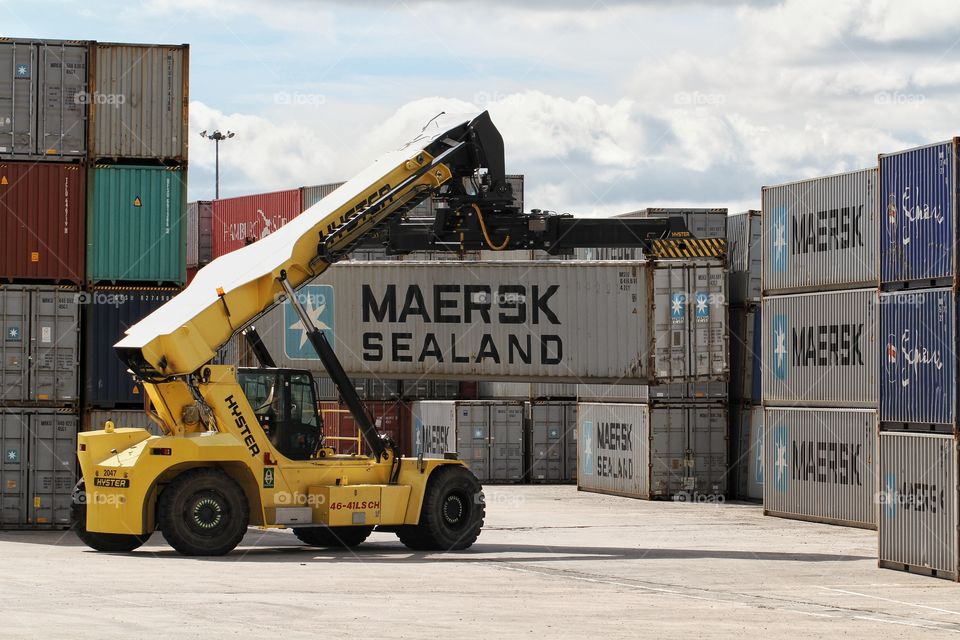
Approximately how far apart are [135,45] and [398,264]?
9.11 meters

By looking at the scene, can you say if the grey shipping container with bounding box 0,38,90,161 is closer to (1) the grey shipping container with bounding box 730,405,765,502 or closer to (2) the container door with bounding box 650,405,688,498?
(2) the container door with bounding box 650,405,688,498

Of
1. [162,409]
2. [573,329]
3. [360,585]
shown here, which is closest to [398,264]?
[573,329]

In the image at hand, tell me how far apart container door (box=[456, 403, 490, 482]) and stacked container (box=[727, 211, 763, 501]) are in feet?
29.6

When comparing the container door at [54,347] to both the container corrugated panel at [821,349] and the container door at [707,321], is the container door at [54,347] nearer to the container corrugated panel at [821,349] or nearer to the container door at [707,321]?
the container corrugated panel at [821,349]

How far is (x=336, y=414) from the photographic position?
44938 millimetres

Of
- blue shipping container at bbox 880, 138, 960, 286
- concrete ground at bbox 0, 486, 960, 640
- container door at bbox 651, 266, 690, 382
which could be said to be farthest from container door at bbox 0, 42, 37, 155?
blue shipping container at bbox 880, 138, 960, 286

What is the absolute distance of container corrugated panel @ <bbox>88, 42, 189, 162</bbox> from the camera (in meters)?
28.3

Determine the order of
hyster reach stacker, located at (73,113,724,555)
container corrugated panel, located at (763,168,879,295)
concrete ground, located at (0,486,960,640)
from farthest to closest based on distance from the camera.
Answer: container corrugated panel, located at (763,168,879,295)
hyster reach stacker, located at (73,113,724,555)
concrete ground, located at (0,486,960,640)

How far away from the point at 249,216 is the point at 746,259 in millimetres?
22397

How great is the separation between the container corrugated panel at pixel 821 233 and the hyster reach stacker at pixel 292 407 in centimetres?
643

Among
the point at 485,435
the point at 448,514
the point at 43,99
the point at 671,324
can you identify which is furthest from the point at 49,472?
the point at 485,435

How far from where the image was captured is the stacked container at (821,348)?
3042 centimetres

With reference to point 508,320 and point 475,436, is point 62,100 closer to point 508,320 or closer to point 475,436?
point 508,320

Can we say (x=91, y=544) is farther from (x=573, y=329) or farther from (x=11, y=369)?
(x=573, y=329)
